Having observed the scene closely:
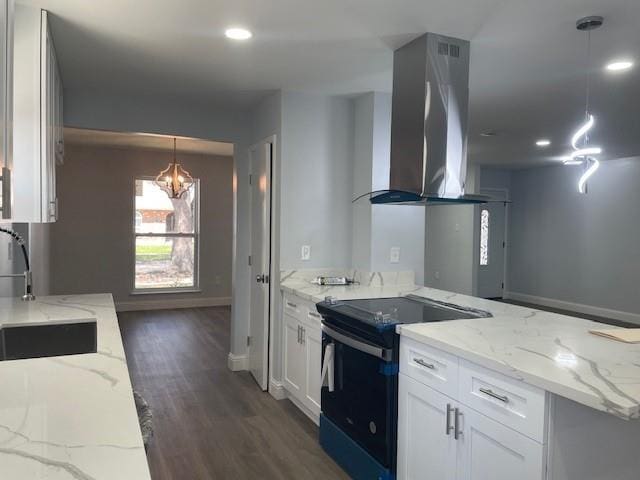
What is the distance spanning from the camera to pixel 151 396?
3760 mm

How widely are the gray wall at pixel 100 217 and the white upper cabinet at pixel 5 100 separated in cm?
625

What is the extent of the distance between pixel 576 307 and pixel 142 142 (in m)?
7.02

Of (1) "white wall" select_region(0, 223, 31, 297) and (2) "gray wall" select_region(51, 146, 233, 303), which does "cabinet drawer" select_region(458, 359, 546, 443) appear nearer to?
(1) "white wall" select_region(0, 223, 31, 297)

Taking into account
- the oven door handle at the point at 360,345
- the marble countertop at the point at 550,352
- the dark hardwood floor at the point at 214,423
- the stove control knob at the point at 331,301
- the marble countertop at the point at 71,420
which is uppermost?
the stove control knob at the point at 331,301

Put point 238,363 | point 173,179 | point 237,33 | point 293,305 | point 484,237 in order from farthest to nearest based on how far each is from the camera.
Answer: point 484,237
point 173,179
point 238,363
point 293,305
point 237,33

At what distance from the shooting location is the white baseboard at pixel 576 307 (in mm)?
6798

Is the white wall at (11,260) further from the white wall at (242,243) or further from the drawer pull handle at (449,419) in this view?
the drawer pull handle at (449,419)

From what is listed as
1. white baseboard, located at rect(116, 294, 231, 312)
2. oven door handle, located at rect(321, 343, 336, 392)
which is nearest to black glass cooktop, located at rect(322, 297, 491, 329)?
oven door handle, located at rect(321, 343, 336, 392)

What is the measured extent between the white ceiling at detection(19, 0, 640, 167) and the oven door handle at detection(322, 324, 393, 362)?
1622 mm

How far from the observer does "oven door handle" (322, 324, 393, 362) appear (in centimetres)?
224

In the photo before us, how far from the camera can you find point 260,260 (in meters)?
4.00

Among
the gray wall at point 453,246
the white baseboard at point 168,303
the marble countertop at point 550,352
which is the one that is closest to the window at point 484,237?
the gray wall at point 453,246

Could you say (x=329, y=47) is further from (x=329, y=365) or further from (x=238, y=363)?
(x=238, y=363)

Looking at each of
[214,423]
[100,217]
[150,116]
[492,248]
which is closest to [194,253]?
[100,217]
